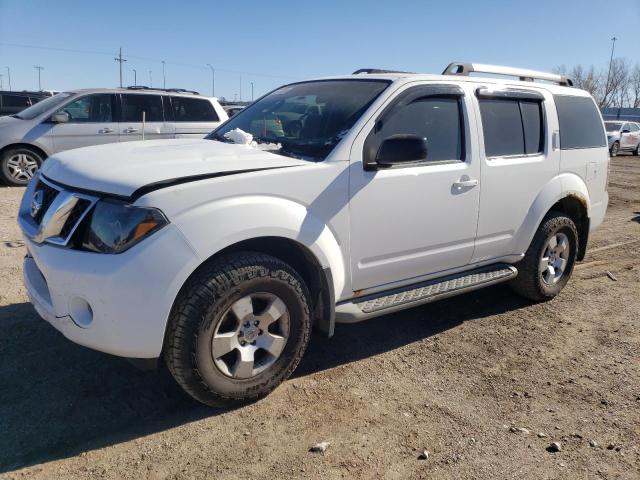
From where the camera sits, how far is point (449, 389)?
3424 mm

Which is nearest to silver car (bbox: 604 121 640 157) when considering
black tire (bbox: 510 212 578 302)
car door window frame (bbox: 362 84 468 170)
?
black tire (bbox: 510 212 578 302)

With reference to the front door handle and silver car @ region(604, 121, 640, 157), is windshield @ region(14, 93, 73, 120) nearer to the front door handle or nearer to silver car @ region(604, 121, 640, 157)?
the front door handle

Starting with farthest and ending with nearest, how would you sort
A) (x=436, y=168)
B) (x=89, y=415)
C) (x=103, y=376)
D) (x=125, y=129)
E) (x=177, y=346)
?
(x=125, y=129), (x=436, y=168), (x=103, y=376), (x=89, y=415), (x=177, y=346)

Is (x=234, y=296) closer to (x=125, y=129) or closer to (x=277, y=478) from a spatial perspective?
(x=277, y=478)

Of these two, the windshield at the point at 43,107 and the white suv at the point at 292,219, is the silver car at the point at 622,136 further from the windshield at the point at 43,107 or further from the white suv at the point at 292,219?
the windshield at the point at 43,107

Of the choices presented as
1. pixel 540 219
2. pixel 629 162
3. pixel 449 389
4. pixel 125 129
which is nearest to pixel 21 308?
pixel 449 389

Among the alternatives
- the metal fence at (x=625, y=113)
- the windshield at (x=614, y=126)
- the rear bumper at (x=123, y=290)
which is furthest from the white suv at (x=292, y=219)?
the metal fence at (x=625, y=113)

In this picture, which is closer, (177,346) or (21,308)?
(177,346)

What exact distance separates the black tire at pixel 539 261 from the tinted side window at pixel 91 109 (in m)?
7.66

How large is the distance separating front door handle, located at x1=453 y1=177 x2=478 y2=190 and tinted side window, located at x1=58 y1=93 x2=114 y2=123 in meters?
7.59

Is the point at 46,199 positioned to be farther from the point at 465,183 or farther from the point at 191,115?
the point at 191,115

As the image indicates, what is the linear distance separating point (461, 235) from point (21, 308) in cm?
341

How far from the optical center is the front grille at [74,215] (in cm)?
279

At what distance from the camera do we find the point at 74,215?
2.81m
